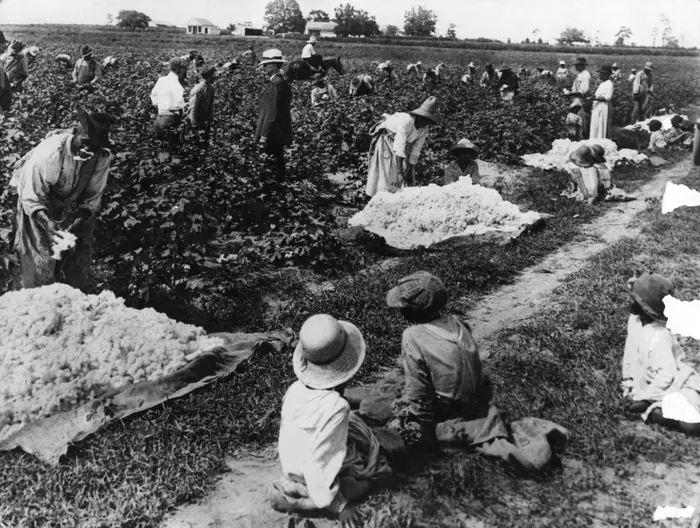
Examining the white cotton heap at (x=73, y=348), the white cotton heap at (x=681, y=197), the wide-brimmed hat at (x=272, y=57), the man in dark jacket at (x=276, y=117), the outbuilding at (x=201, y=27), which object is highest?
the outbuilding at (x=201, y=27)

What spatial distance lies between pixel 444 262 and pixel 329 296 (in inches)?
52.3

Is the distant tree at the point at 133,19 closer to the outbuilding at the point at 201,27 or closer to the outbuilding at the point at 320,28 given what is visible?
the outbuilding at the point at 201,27

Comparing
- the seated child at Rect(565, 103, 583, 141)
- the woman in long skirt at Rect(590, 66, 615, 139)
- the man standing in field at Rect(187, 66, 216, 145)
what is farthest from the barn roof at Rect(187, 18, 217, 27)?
the woman in long skirt at Rect(590, 66, 615, 139)

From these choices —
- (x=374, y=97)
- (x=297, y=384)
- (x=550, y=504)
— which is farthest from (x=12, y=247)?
(x=374, y=97)

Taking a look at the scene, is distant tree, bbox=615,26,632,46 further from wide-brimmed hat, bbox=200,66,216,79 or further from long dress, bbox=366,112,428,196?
wide-brimmed hat, bbox=200,66,216,79

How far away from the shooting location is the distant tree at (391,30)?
160 inches

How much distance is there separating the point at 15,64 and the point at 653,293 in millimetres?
9471

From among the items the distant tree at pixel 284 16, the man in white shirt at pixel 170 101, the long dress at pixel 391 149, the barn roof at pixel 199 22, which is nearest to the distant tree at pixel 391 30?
the distant tree at pixel 284 16

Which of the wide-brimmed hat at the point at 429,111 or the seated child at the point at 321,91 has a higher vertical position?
the seated child at the point at 321,91

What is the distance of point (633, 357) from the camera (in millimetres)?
3400

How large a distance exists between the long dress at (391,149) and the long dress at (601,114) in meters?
5.67

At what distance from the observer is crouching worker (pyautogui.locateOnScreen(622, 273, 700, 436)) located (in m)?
3.17

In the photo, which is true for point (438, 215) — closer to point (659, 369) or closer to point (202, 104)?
point (202, 104)

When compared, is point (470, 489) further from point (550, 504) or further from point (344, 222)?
point (344, 222)
